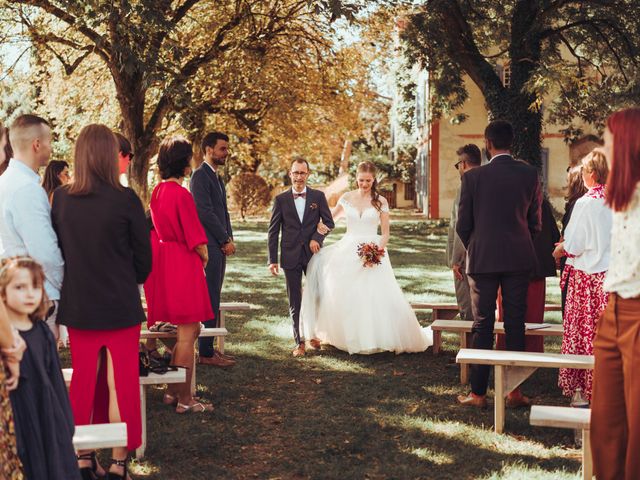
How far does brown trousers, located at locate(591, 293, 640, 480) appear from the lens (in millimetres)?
3795

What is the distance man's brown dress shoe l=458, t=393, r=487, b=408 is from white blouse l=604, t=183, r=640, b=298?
306 centimetres

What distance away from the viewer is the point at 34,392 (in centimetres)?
370

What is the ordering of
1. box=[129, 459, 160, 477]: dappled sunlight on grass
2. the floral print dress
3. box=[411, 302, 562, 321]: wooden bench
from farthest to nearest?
box=[411, 302, 562, 321]: wooden bench, box=[129, 459, 160, 477]: dappled sunlight on grass, the floral print dress

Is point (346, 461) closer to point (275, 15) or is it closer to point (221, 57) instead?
point (275, 15)

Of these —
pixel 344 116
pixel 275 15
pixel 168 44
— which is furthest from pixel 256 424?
pixel 344 116

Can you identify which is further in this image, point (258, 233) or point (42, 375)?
point (258, 233)

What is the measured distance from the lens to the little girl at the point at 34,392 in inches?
144

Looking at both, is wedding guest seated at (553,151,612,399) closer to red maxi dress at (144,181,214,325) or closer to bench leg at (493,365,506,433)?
bench leg at (493,365,506,433)

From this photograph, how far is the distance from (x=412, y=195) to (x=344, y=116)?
2424 centimetres

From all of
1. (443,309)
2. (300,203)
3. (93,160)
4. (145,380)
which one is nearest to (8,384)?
(93,160)

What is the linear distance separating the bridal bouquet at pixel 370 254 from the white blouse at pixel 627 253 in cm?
533

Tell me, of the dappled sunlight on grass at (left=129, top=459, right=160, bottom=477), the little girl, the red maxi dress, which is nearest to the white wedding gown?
the red maxi dress

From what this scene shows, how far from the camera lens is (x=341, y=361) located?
8.68 meters

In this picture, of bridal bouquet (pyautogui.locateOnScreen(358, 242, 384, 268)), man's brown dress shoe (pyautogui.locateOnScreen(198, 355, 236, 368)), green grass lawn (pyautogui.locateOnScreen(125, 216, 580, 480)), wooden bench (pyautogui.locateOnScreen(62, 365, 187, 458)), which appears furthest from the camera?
bridal bouquet (pyautogui.locateOnScreen(358, 242, 384, 268))
